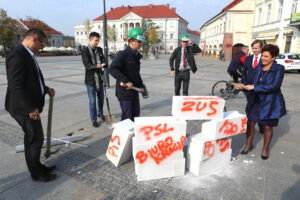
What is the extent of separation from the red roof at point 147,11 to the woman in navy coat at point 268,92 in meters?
75.6

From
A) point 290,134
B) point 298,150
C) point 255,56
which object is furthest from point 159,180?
point 290,134

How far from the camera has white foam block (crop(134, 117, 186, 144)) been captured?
7.80 ft

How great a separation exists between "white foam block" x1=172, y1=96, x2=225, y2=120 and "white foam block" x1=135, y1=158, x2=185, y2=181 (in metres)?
0.62

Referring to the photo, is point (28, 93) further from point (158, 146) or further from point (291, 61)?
point (291, 61)

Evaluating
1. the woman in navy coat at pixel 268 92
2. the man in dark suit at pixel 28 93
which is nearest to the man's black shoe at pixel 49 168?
the man in dark suit at pixel 28 93

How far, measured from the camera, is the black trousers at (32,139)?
2.35 metres

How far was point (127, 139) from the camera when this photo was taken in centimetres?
269

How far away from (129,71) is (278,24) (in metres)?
25.3

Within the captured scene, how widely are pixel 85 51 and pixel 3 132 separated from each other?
7.59 ft

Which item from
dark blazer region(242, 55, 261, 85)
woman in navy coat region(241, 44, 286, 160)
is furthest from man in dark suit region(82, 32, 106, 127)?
woman in navy coat region(241, 44, 286, 160)

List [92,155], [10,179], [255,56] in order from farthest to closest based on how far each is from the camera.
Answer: [255,56], [92,155], [10,179]

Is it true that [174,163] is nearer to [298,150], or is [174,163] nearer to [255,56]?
[298,150]

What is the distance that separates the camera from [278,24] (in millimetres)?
22391

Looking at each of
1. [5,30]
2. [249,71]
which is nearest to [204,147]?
[249,71]
